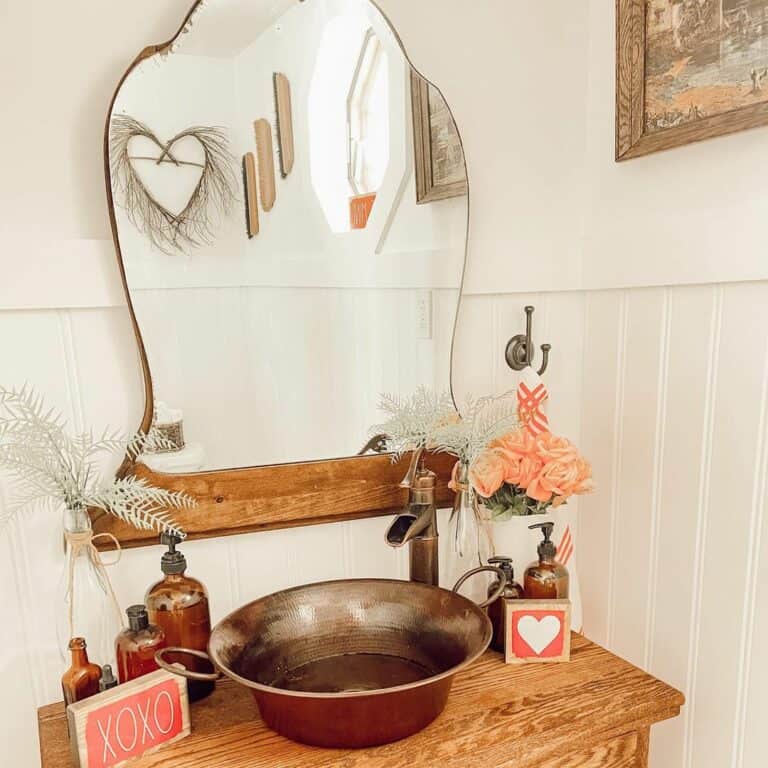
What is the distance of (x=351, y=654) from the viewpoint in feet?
3.22

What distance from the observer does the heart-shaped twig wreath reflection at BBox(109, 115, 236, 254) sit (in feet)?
3.21

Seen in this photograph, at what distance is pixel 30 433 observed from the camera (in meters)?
0.91

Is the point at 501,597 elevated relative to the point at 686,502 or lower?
lower

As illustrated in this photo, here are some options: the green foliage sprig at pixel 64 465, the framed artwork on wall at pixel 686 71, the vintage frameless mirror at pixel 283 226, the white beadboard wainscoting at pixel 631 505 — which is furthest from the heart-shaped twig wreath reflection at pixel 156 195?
the framed artwork on wall at pixel 686 71

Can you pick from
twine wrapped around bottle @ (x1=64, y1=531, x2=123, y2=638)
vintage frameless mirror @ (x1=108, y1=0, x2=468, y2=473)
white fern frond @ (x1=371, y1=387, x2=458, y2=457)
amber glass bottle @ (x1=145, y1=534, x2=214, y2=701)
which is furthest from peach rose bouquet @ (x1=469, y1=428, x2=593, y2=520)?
twine wrapped around bottle @ (x1=64, y1=531, x2=123, y2=638)

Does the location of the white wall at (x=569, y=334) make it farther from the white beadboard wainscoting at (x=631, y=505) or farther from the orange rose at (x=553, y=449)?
the orange rose at (x=553, y=449)

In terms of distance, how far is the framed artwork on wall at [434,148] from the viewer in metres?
1.13

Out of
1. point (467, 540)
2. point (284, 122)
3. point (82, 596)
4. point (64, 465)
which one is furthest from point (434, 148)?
point (82, 596)

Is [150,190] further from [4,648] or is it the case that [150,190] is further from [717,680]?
[717,680]

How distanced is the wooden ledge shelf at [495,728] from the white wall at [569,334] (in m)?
0.18

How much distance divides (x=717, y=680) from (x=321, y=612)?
0.63 metres

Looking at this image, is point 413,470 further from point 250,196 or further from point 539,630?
point 250,196

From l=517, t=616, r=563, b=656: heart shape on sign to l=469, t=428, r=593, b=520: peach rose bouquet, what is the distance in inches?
6.4

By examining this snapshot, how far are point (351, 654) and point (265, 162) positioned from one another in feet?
2.49
